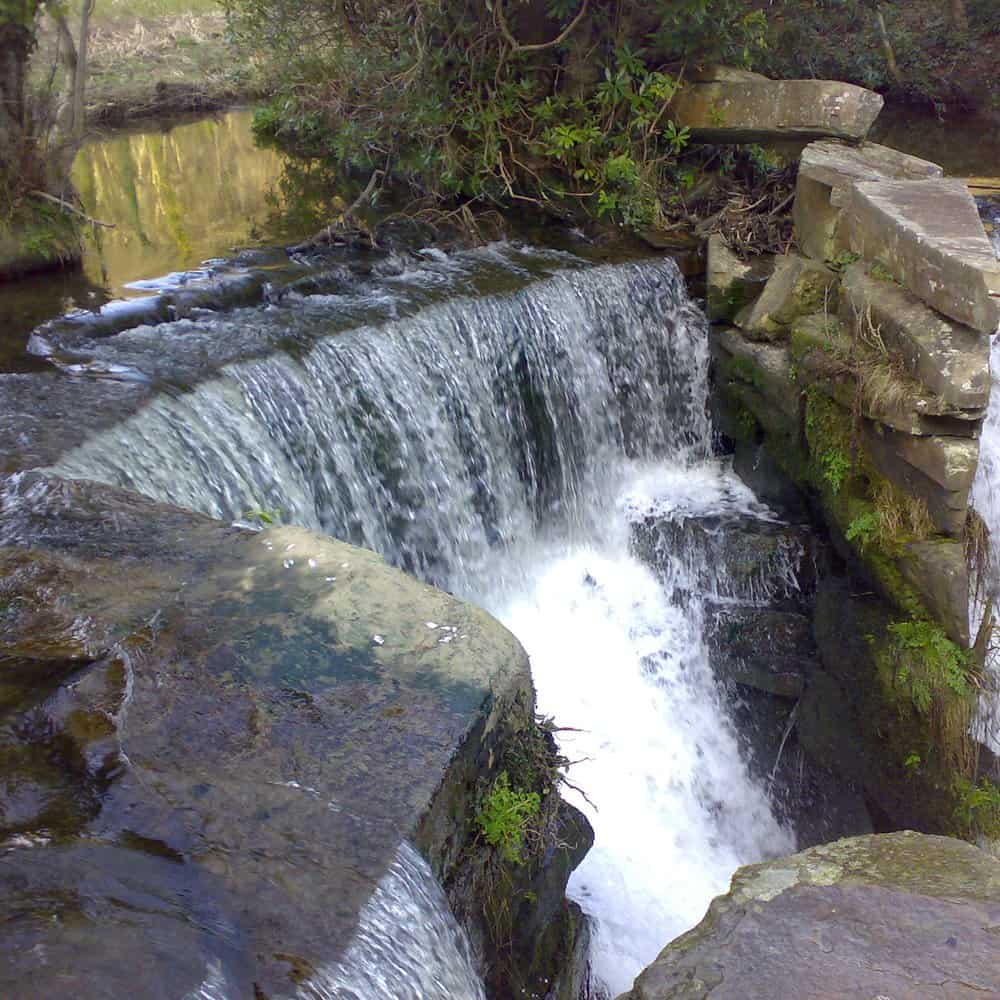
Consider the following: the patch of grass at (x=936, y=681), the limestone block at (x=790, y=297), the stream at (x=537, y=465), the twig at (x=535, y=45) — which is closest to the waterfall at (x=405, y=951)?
the stream at (x=537, y=465)

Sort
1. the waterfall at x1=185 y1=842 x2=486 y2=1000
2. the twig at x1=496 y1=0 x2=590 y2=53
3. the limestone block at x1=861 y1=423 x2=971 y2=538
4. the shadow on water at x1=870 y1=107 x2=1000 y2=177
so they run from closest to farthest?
the waterfall at x1=185 y1=842 x2=486 y2=1000
the limestone block at x1=861 y1=423 x2=971 y2=538
the twig at x1=496 y1=0 x2=590 y2=53
the shadow on water at x1=870 y1=107 x2=1000 y2=177

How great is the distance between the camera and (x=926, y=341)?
487 cm

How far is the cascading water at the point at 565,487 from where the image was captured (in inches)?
178

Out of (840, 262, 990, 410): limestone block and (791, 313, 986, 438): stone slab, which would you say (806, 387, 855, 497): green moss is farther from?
(840, 262, 990, 410): limestone block

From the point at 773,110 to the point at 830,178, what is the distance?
1279 millimetres

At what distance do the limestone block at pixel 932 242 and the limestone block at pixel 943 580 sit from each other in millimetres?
1116

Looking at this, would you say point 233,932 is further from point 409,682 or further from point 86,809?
point 409,682

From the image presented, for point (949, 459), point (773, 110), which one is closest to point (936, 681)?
point (949, 459)

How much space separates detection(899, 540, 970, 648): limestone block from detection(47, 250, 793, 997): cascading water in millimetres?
1051

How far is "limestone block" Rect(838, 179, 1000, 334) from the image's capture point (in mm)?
4695

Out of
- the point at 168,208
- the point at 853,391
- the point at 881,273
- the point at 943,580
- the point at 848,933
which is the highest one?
the point at 881,273

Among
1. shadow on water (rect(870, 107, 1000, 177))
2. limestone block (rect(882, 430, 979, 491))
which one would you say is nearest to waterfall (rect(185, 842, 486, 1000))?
limestone block (rect(882, 430, 979, 491))

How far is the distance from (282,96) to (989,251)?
6634mm

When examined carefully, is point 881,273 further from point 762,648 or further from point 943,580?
point 762,648
